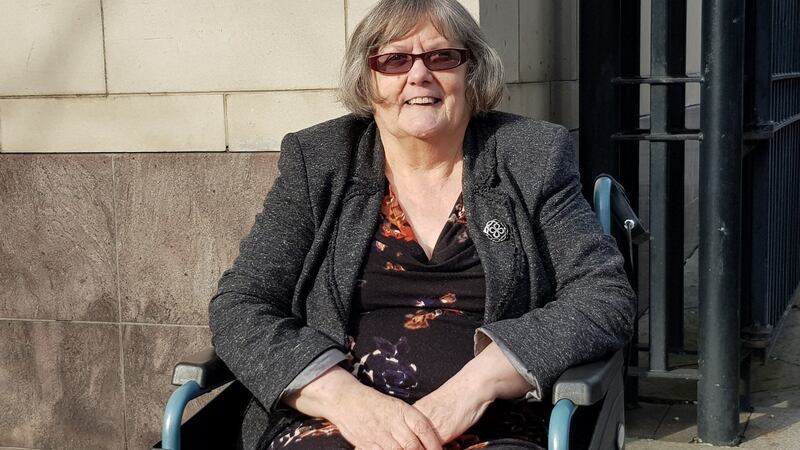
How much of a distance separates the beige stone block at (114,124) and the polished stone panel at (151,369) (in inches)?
27.1

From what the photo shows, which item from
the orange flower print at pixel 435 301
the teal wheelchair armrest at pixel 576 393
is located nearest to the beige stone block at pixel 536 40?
the orange flower print at pixel 435 301

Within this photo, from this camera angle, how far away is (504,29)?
403 cm

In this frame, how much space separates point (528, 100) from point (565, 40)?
0.61 metres

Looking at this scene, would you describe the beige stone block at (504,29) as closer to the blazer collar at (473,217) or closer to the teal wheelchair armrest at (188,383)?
the blazer collar at (473,217)

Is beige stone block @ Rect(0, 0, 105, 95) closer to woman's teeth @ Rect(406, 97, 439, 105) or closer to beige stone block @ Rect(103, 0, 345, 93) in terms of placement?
beige stone block @ Rect(103, 0, 345, 93)

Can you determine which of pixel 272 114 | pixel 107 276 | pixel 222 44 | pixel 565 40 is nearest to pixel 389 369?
pixel 272 114

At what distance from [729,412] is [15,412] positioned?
9.08 feet

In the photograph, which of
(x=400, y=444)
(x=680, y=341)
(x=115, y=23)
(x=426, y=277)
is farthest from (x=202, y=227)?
(x=680, y=341)

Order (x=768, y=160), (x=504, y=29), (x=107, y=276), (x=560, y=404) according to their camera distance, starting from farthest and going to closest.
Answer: (x=768, y=160) < (x=107, y=276) < (x=504, y=29) < (x=560, y=404)

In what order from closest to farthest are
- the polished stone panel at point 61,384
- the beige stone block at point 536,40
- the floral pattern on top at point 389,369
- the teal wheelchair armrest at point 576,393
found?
the teal wheelchair armrest at point 576,393
the floral pattern on top at point 389,369
the beige stone block at point 536,40
the polished stone panel at point 61,384

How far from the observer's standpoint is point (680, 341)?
5.07 m

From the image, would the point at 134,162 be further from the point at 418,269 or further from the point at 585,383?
the point at 585,383

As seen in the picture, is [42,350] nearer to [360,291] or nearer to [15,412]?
[15,412]

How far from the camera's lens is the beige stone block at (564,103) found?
15.2ft
